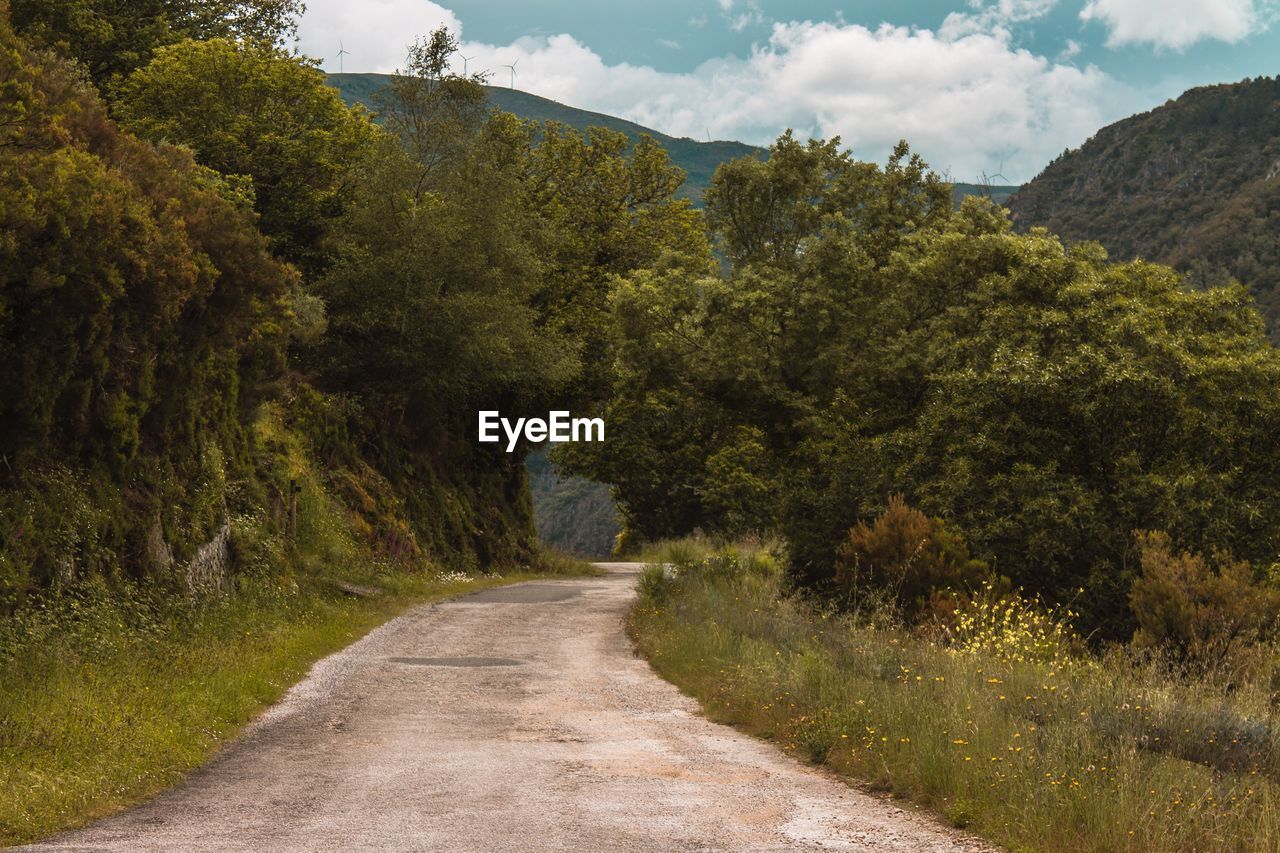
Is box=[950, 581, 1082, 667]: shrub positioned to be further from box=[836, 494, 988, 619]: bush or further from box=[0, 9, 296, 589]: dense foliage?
box=[0, 9, 296, 589]: dense foliage

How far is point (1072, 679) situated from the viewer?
12.2 m

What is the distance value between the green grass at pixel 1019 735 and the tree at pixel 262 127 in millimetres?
26767

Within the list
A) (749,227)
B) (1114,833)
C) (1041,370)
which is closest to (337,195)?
(749,227)

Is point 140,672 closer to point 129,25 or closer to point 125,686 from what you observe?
point 125,686

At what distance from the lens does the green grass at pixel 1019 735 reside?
8.00 meters

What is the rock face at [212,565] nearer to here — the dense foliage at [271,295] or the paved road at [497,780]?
the dense foliage at [271,295]

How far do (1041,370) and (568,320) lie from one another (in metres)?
25.7

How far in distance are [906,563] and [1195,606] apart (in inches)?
163

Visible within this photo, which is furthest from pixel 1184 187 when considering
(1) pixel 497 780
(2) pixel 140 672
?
(1) pixel 497 780

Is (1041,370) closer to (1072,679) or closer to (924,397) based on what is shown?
(924,397)

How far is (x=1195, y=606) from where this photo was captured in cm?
1823

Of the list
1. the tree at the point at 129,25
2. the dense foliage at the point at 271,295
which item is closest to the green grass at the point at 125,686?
the dense foliage at the point at 271,295

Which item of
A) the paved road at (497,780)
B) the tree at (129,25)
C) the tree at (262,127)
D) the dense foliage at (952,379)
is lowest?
the paved road at (497,780)

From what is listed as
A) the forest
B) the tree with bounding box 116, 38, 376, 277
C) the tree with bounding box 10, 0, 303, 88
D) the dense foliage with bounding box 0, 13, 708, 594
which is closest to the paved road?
the forest
